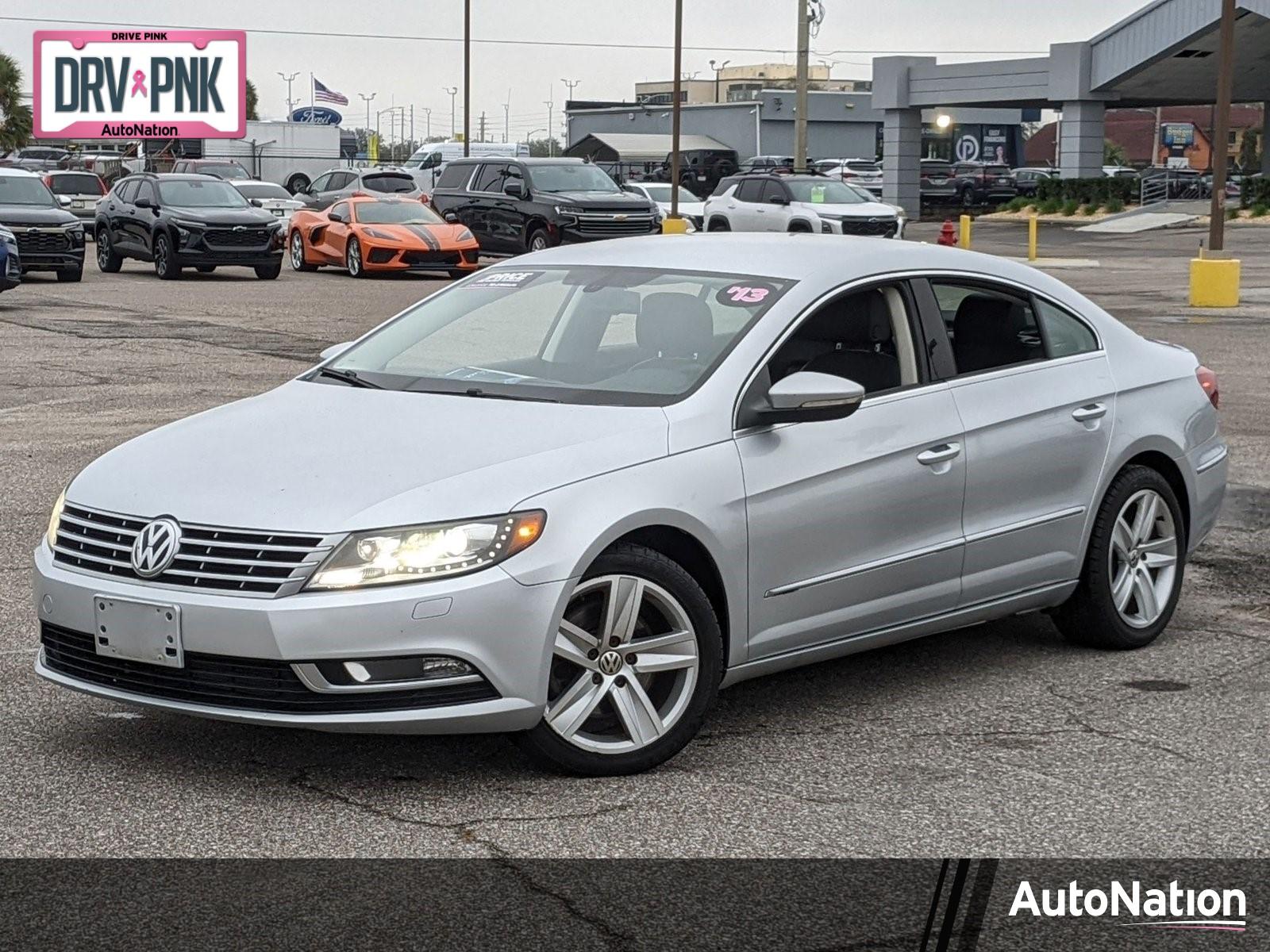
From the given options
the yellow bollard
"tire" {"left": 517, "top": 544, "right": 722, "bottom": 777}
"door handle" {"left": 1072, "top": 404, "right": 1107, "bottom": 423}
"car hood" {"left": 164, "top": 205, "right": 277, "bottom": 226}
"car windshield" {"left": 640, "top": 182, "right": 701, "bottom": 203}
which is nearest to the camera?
"tire" {"left": 517, "top": 544, "right": 722, "bottom": 777}

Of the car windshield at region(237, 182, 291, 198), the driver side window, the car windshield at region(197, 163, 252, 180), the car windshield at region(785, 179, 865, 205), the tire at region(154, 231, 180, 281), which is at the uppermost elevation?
the car windshield at region(197, 163, 252, 180)

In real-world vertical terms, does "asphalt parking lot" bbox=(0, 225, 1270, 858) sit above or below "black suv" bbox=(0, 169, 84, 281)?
below

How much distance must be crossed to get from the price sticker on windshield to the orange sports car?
24266 millimetres

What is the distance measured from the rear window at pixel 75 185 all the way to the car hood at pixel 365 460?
35753 millimetres

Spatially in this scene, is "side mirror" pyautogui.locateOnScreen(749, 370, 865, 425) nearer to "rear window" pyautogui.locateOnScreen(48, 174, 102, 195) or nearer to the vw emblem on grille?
the vw emblem on grille

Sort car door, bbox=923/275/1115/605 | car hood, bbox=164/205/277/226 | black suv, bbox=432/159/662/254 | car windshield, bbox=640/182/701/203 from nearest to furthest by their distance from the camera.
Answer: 1. car door, bbox=923/275/1115/605
2. car hood, bbox=164/205/277/226
3. black suv, bbox=432/159/662/254
4. car windshield, bbox=640/182/701/203

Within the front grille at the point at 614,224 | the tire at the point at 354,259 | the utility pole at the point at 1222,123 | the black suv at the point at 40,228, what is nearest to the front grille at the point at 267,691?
the utility pole at the point at 1222,123

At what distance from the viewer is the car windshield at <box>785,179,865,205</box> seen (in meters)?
34.5

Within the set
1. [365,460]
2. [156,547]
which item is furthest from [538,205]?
[156,547]

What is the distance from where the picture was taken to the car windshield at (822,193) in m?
34.5

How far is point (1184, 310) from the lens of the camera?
23812 millimetres

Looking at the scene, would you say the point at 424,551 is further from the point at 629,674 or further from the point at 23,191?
the point at 23,191

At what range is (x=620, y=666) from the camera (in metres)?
5.19

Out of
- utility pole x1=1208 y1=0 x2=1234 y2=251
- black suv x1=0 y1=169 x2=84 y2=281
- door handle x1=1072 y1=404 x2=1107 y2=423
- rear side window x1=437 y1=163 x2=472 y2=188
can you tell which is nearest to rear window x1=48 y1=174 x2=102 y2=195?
rear side window x1=437 y1=163 x2=472 y2=188
